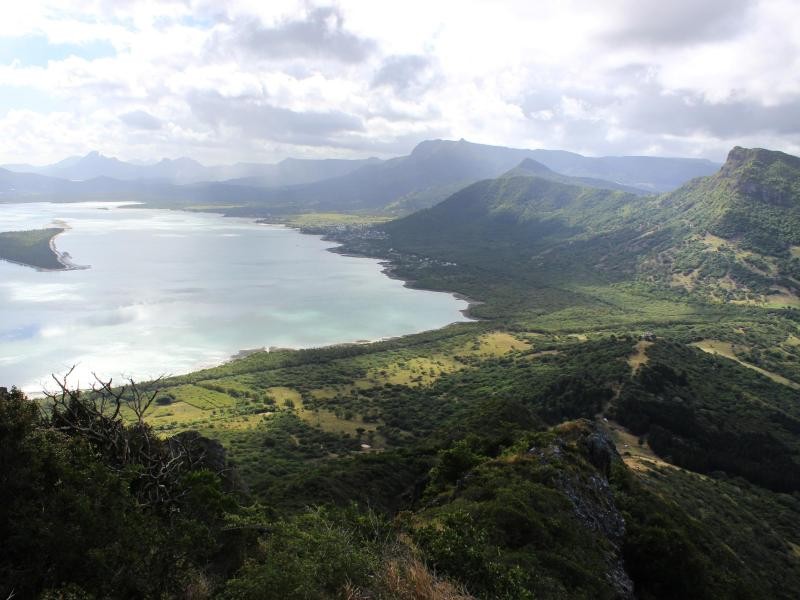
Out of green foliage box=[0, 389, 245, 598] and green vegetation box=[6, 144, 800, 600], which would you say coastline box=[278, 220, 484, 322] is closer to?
green vegetation box=[6, 144, 800, 600]

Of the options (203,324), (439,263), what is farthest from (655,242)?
(203,324)

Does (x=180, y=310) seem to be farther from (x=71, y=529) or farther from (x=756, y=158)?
(x=756, y=158)

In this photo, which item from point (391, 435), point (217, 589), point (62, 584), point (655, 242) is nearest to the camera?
point (62, 584)

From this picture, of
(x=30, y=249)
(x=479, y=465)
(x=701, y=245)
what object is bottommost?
(x=701, y=245)

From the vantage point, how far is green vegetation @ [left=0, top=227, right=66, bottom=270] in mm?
138875

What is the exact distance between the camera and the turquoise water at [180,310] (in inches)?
2697

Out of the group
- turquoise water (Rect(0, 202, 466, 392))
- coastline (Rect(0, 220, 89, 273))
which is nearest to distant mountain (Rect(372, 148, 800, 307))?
turquoise water (Rect(0, 202, 466, 392))

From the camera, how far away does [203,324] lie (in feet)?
287

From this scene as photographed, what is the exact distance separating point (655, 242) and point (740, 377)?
333 feet

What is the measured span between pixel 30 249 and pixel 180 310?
3625 inches

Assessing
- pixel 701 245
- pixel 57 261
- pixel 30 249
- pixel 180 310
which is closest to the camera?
pixel 180 310

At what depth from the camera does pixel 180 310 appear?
94562 mm

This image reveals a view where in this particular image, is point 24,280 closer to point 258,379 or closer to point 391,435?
point 258,379

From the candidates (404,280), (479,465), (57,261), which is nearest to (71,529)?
(479,465)
